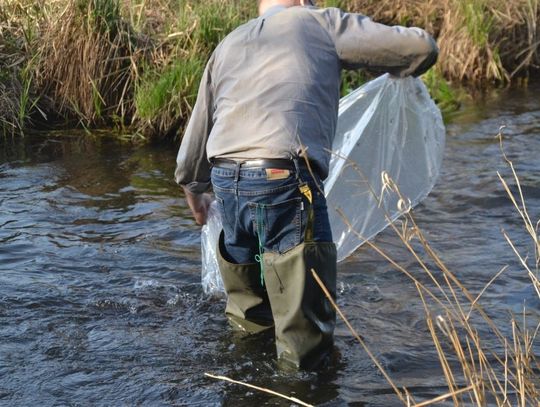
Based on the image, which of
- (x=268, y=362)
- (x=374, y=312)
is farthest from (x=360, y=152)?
(x=268, y=362)

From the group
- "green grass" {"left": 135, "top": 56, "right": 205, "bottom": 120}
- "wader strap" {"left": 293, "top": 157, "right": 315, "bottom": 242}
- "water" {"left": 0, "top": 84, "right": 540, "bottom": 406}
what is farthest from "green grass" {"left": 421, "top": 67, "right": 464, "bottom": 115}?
"wader strap" {"left": 293, "top": 157, "right": 315, "bottom": 242}

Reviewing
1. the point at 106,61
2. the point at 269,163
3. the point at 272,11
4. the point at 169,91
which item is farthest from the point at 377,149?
the point at 106,61

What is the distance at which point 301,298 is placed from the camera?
4.06 meters

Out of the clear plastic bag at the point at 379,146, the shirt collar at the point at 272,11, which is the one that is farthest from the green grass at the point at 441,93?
the shirt collar at the point at 272,11

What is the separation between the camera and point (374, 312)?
536 cm

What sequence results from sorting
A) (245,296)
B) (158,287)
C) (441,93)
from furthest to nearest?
(441,93) < (158,287) < (245,296)

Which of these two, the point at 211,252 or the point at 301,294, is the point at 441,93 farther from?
the point at 301,294

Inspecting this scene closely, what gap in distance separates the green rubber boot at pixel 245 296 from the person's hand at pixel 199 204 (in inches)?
11.3

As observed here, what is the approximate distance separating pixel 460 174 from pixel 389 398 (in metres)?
4.23

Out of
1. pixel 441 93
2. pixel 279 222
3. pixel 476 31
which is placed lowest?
pixel 441 93

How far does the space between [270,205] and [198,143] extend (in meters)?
0.57

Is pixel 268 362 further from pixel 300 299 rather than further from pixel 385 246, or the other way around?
pixel 385 246

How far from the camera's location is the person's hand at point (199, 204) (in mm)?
4750

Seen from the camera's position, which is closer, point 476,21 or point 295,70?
point 295,70
